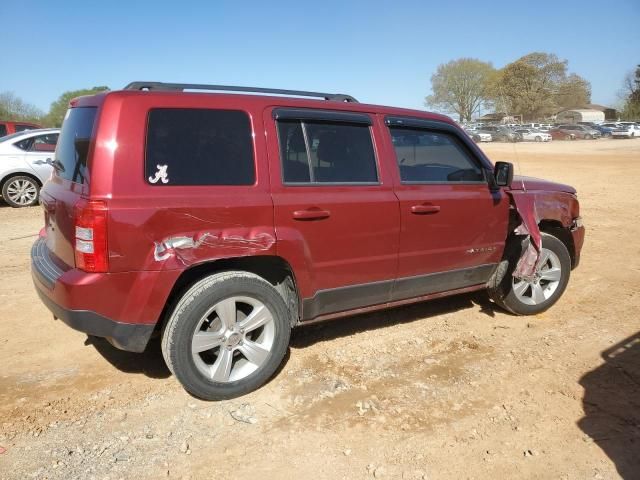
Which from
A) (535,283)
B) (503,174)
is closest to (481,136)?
(535,283)

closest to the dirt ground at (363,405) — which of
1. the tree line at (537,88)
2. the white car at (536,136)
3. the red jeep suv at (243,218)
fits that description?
the red jeep suv at (243,218)

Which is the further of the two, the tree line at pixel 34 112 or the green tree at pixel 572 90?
the green tree at pixel 572 90

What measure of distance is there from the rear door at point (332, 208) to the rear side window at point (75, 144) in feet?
3.52

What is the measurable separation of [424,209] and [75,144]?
2.42 metres

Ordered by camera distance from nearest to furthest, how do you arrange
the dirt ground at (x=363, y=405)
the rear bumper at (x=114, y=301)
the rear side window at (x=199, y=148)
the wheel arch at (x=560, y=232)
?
the dirt ground at (x=363, y=405) → the rear bumper at (x=114, y=301) → the rear side window at (x=199, y=148) → the wheel arch at (x=560, y=232)

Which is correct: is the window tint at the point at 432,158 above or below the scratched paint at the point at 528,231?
above

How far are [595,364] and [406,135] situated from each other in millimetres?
2227

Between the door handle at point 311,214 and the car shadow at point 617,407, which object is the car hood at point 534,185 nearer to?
the car shadow at point 617,407

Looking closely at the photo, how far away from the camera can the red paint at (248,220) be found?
2783 mm

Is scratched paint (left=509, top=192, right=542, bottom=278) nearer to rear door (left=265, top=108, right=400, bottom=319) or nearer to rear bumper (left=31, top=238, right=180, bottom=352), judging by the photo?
rear door (left=265, top=108, right=400, bottom=319)

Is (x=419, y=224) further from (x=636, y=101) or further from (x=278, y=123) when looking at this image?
(x=636, y=101)

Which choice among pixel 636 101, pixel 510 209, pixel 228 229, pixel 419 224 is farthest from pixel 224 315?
pixel 636 101

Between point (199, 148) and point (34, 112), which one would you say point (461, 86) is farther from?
point (199, 148)

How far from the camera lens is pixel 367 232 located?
355 centimetres
